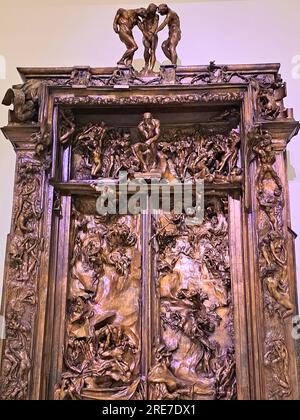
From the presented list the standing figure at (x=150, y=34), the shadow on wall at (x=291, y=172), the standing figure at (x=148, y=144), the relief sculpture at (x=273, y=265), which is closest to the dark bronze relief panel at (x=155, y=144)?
the standing figure at (x=148, y=144)

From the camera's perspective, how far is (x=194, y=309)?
12.9ft

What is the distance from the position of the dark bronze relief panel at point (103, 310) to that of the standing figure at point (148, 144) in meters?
0.41

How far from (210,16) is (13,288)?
293 cm

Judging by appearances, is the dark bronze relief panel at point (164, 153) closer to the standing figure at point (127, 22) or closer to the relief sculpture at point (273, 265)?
the relief sculpture at point (273, 265)

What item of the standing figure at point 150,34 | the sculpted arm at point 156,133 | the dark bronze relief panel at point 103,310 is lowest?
the dark bronze relief panel at point 103,310

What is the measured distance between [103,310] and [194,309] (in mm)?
632

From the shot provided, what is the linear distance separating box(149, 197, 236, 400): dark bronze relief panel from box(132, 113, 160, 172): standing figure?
406 mm

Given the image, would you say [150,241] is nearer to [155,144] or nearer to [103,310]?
[103,310]

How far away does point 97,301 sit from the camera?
156 inches

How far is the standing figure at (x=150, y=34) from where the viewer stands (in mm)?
4293

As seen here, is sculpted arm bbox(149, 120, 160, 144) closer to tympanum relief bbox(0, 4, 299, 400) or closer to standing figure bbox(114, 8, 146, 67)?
tympanum relief bbox(0, 4, 299, 400)

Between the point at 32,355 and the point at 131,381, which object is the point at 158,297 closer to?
the point at 131,381

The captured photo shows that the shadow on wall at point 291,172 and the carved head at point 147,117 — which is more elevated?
the carved head at point 147,117

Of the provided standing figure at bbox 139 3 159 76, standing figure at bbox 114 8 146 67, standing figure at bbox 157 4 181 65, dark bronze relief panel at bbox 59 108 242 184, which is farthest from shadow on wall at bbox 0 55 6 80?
standing figure at bbox 157 4 181 65
